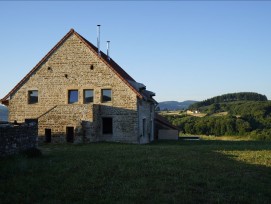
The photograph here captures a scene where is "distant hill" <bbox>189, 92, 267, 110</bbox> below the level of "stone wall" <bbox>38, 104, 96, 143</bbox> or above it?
above

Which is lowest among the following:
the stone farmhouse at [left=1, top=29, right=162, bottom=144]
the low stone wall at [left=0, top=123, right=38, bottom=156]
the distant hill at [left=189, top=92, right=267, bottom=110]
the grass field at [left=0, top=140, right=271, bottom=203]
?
the grass field at [left=0, top=140, right=271, bottom=203]

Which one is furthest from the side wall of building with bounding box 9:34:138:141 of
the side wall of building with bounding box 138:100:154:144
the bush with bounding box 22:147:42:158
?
the bush with bounding box 22:147:42:158

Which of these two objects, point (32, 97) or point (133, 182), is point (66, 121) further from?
point (133, 182)

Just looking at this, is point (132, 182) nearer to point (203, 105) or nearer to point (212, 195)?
point (212, 195)

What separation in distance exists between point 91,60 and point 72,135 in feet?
20.7

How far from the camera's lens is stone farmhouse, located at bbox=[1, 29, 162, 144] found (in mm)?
25328

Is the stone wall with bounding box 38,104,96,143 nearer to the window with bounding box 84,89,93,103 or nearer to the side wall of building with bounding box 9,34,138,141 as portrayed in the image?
the side wall of building with bounding box 9,34,138,141

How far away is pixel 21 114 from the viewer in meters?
29.1

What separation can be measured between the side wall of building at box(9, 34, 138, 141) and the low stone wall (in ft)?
30.1

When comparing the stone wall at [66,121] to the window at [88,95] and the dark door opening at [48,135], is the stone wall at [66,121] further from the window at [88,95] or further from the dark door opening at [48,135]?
the window at [88,95]

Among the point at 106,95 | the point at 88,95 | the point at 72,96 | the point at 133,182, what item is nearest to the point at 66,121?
the point at 88,95

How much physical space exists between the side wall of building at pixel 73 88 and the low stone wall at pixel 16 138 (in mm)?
9172

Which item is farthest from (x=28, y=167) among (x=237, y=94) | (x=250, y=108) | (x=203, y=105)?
(x=237, y=94)

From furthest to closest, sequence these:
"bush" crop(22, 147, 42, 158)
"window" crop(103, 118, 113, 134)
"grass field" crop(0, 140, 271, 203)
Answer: "window" crop(103, 118, 113, 134), "bush" crop(22, 147, 42, 158), "grass field" crop(0, 140, 271, 203)
